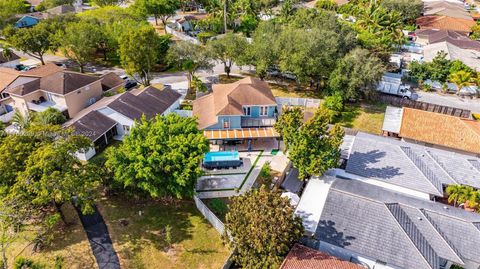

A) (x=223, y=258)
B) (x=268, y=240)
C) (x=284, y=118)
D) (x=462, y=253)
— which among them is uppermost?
(x=284, y=118)

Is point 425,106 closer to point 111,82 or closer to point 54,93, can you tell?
point 111,82

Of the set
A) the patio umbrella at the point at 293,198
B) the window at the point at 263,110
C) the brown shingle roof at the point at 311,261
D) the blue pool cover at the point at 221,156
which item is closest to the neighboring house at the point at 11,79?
the blue pool cover at the point at 221,156

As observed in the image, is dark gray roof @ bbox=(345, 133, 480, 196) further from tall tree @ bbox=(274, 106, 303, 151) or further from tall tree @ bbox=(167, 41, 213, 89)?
tall tree @ bbox=(167, 41, 213, 89)

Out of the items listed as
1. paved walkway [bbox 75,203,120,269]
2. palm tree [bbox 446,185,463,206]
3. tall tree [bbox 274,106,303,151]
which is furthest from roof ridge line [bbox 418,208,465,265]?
paved walkway [bbox 75,203,120,269]

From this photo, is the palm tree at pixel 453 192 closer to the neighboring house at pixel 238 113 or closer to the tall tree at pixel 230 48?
the neighboring house at pixel 238 113

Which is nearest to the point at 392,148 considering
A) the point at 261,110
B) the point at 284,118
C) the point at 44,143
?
the point at 284,118

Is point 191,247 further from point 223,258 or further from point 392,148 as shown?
point 392,148
